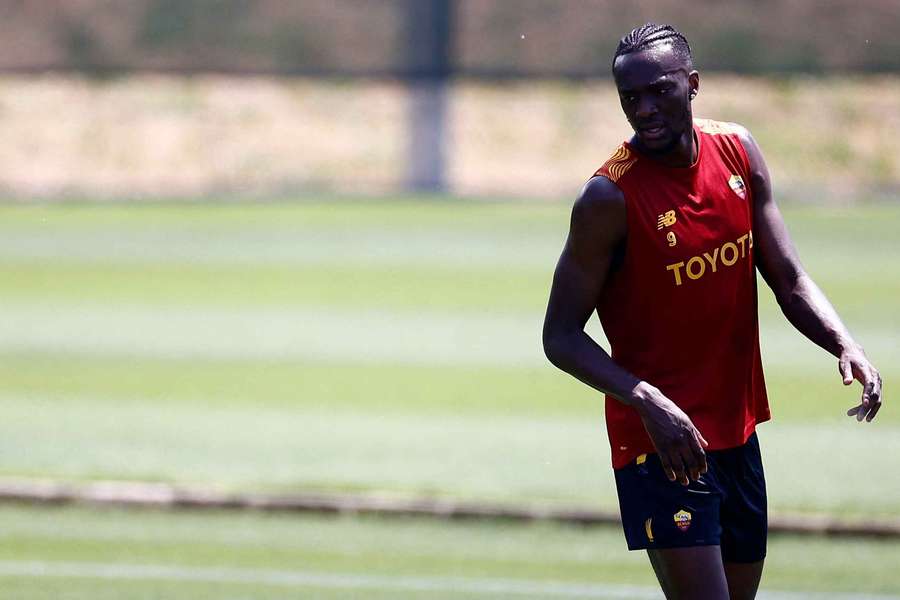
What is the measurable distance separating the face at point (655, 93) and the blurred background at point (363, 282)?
3449 mm

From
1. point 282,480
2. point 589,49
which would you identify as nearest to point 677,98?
point 282,480

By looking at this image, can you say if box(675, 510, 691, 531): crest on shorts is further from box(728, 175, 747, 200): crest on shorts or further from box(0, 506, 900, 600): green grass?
box(0, 506, 900, 600): green grass

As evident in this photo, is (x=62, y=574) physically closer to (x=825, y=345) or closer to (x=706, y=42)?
(x=825, y=345)

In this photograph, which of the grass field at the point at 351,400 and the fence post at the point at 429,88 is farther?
the fence post at the point at 429,88

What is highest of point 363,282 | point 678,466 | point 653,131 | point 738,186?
point 363,282

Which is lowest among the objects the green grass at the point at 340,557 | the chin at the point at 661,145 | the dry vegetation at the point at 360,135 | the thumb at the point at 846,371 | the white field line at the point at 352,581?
the white field line at the point at 352,581

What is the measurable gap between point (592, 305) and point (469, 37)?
27390 millimetres

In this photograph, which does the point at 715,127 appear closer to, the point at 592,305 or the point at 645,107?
the point at 645,107

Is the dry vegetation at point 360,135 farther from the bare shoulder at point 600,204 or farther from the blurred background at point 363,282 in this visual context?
the bare shoulder at point 600,204

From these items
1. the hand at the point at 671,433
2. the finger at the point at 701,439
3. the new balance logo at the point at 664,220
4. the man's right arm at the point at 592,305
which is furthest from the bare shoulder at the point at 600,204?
the finger at the point at 701,439

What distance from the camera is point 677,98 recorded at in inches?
197

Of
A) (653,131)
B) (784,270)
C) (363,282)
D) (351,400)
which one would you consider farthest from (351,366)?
(653,131)

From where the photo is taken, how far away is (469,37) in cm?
3203

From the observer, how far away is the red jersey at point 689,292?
506cm
